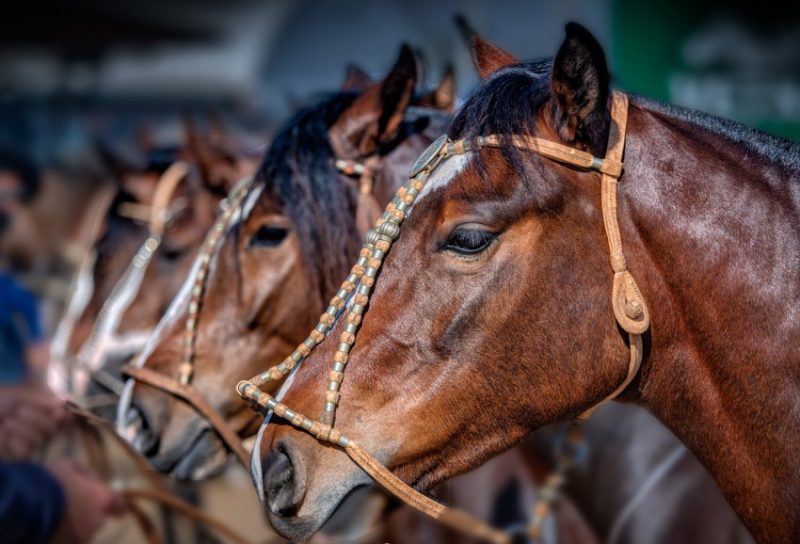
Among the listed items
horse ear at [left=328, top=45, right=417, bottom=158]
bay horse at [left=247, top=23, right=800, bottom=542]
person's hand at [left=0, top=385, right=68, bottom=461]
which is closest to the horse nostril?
bay horse at [left=247, top=23, right=800, bottom=542]

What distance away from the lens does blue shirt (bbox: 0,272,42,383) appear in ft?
13.7

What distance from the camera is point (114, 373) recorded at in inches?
126

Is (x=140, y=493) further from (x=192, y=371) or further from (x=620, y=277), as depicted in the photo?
(x=620, y=277)

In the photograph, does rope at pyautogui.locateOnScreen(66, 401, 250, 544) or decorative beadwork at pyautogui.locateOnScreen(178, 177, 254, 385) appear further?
rope at pyautogui.locateOnScreen(66, 401, 250, 544)

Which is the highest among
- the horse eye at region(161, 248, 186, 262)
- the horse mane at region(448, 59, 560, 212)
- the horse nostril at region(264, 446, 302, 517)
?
the horse mane at region(448, 59, 560, 212)

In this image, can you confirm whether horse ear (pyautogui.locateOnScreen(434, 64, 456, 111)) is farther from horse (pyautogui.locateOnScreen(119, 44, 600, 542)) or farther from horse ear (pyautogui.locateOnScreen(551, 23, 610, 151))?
horse ear (pyautogui.locateOnScreen(551, 23, 610, 151))

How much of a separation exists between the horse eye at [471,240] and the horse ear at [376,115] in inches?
35.5

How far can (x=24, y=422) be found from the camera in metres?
2.67

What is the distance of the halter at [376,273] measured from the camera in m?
1.47

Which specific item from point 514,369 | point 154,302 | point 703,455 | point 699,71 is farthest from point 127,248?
point 699,71

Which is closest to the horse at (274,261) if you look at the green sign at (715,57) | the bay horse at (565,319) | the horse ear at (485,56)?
the horse ear at (485,56)

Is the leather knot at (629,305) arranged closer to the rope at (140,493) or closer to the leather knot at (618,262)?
the leather knot at (618,262)

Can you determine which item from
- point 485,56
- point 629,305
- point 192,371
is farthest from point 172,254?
point 629,305

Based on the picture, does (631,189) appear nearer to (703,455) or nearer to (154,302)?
(703,455)
